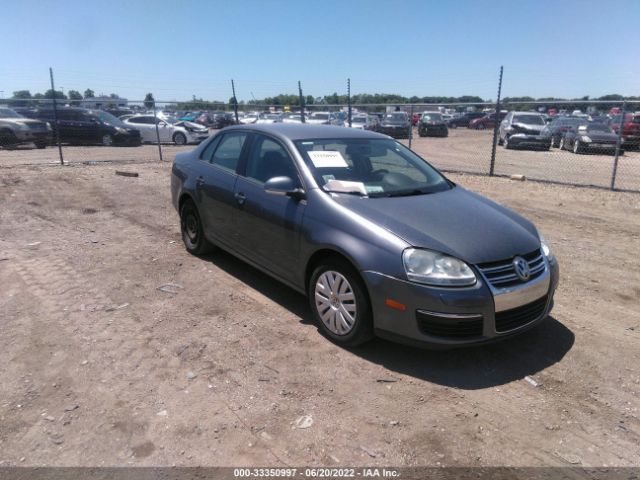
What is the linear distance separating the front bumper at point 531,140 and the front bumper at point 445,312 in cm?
1852

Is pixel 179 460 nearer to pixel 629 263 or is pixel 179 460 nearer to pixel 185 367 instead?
pixel 185 367

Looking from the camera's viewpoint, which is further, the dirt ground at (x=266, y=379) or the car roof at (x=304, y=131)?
the car roof at (x=304, y=131)

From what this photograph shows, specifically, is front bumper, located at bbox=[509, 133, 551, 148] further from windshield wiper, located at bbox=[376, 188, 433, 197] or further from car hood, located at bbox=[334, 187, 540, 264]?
windshield wiper, located at bbox=[376, 188, 433, 197]

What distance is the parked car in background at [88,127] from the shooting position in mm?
19348

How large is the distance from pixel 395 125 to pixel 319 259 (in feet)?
71.3

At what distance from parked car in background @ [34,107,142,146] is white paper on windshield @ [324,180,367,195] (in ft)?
59.0

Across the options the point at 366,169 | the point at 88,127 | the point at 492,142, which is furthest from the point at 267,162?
the point at 88,127

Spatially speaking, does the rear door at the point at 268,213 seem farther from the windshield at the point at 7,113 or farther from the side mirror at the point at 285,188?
the windshield at the point at 7,113

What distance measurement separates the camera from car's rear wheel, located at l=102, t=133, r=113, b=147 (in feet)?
67.1

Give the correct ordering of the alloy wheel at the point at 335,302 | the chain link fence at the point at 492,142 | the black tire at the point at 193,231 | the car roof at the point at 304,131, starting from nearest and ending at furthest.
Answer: the alloy wheel at the point at 335,302 < the car roof at the point at 304,131 < the black tire at the point at 193,231 < the chain link fence at the point at 492,142

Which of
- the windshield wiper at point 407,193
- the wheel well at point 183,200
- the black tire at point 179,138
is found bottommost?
the black tire at point 179,138

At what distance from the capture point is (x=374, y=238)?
3.43 metres

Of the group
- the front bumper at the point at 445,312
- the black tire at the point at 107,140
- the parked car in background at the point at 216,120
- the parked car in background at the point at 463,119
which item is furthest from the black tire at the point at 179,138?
the parked car in background at the point at 463,119

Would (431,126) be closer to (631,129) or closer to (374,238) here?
(631,129)
